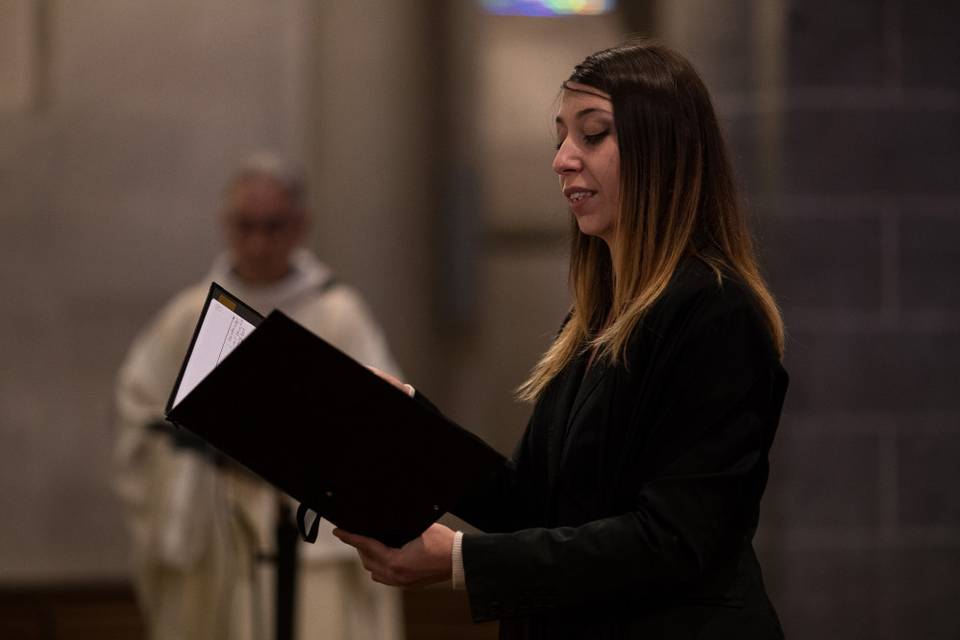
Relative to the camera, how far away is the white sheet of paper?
2408 mm

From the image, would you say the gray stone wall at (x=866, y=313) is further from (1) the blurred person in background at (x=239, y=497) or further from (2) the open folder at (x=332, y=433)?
(2) the open folder at (x=332, y=433)

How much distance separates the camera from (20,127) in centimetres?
680

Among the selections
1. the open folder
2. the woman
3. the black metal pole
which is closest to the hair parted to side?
the woman

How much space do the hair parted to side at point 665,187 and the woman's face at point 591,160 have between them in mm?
17

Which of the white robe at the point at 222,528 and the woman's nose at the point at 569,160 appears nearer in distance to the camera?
the woman's nose at the point at 569,160

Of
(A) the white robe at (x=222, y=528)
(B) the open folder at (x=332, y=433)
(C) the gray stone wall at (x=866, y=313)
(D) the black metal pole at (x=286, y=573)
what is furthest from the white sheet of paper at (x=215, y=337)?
(C) the gray stone wall at (x=866, y=313)

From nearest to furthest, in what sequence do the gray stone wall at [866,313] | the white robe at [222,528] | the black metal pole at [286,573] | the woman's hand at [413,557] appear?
the woman's hand at [413,557], the black metal pole at [286,573], the white robe at [222,528], the gray stone wall at [866,313]

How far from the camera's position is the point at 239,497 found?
513 cm

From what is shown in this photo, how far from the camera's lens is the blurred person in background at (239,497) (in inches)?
203

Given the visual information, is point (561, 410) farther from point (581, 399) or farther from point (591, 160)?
point (591, 160)

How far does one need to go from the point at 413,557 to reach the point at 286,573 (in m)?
2.06

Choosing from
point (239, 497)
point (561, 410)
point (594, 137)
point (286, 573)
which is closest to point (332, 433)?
point (561, 410)

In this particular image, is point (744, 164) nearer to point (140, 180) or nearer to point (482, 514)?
point (140, 180)

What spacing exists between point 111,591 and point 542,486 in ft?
15.2
